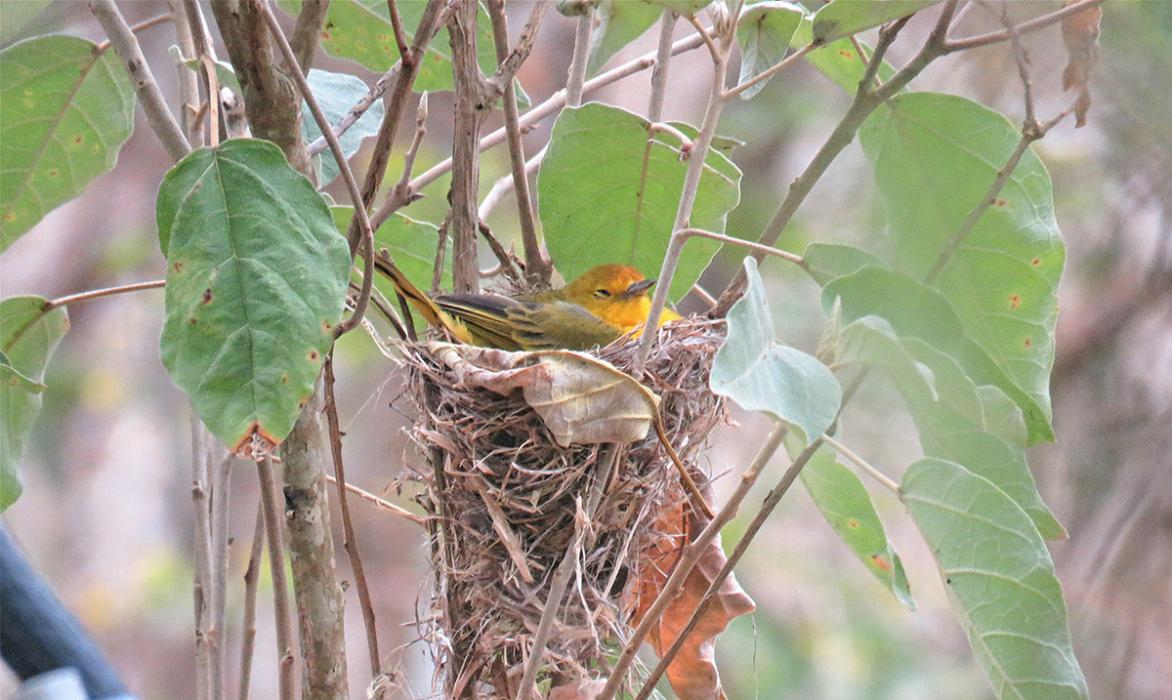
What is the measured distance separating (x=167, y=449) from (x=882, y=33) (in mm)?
7138

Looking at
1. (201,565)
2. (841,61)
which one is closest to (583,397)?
(201,565)

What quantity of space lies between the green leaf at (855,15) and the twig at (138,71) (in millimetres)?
853

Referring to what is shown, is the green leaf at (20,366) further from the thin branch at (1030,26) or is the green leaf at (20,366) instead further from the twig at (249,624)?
the thin branch at (1030,26)

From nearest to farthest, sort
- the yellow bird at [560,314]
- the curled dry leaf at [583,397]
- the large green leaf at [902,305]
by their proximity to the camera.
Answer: the large green leaf at [902,305] < the curled dry leaf at [583,397] < the yellow bird at [560,314]

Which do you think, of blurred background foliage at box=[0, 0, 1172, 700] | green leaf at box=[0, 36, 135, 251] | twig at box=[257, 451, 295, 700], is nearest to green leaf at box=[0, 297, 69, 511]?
green leaf at box=[0, 36, 135, 251]

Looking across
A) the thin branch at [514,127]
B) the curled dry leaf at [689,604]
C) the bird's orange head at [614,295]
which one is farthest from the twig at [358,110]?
the bird's orange head at [614,295]

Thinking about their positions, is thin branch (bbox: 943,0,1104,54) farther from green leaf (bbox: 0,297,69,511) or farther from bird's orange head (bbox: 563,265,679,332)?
green leaf (bbox: 0,297,69,511)

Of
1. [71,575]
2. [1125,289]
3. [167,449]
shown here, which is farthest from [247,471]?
[1125,289]

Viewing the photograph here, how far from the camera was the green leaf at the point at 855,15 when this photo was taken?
1287 millimetres

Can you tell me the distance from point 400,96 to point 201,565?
2.46 feet

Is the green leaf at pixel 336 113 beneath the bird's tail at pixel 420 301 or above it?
above

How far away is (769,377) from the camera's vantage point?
1062mm

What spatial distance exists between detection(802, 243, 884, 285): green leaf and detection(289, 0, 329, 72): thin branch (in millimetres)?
763

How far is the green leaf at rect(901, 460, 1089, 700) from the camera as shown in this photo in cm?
127
